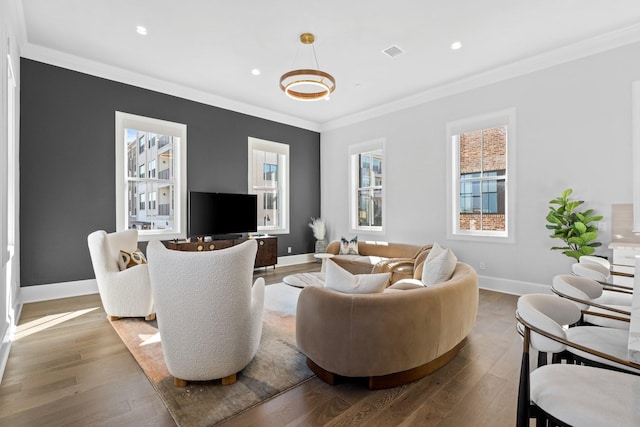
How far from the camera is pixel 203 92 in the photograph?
226 inches

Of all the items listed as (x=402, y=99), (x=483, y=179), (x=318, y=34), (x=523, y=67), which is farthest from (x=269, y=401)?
(x=402, y=99)

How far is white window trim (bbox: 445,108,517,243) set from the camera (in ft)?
15.6

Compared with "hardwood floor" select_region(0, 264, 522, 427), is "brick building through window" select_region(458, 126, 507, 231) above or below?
above

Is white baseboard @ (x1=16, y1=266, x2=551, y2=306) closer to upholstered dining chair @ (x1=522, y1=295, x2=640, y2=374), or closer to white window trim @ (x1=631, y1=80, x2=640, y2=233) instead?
white window trim @ (x1=631, y1=80, x2=640, y2=233)

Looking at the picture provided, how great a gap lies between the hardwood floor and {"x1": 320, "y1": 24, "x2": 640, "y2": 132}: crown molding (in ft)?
12.5

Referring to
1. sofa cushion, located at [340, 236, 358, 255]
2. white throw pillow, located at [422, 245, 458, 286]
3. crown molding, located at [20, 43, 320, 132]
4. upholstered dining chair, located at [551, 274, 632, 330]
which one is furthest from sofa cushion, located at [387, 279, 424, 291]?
crown molding, located at [20, 43, 320, 132]

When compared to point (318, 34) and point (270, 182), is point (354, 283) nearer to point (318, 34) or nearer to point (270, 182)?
point (318, 34)

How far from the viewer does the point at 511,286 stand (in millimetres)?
4762

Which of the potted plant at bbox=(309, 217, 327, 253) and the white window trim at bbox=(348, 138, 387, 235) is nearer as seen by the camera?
the white window trim at bbox=(348, 138, 387, 235)

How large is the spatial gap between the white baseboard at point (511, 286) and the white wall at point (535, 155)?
2 centimetres

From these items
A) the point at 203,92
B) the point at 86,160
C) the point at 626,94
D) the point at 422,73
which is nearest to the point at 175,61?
the point at 203,92

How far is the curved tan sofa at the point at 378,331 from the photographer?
2021mm

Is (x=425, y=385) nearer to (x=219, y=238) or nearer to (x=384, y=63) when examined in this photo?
(x=384, y=63)

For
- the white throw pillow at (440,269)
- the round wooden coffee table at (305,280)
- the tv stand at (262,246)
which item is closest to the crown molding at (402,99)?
the tv stand at (262,246)
